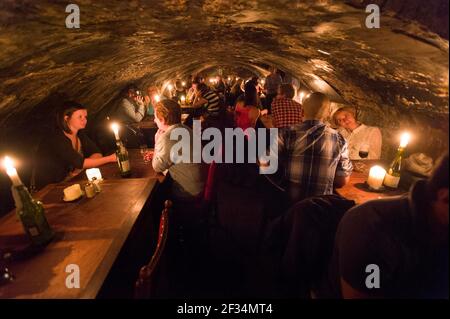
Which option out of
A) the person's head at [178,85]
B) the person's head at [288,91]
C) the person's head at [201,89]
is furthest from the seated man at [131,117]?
the person's head at [178,85]

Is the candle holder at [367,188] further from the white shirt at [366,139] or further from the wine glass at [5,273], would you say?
the wine glass at [5,273]

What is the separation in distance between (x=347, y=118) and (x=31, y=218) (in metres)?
4.15

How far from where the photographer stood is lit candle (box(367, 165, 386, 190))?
2584 millimetres

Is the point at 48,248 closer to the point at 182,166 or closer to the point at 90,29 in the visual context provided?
the point at 182,166

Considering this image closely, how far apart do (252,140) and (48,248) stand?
4287 mm

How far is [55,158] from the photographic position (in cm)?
316

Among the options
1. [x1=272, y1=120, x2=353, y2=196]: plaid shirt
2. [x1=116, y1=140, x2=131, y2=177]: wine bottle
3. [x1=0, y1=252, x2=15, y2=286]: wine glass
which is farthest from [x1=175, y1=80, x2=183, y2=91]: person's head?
[x1=0, y1=252, x2=15, y2=286]: wine glass

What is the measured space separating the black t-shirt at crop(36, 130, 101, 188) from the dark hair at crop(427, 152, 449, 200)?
3.51m

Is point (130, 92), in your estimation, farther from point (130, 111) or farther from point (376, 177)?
point (376, 177)

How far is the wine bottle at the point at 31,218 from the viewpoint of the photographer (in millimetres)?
1757

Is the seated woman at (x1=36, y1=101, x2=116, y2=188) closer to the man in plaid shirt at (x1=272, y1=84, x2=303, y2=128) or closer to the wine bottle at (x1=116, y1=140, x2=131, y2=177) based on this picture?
the wine bottle at (x1=116, y1=140, x2=131, y2=177)

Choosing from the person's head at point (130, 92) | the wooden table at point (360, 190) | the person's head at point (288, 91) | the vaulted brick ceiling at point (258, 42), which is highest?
the vaulted brick ceiling at point (258, 42)

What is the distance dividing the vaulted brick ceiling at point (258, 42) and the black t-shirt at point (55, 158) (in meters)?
0.70

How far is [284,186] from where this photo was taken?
118 inches
